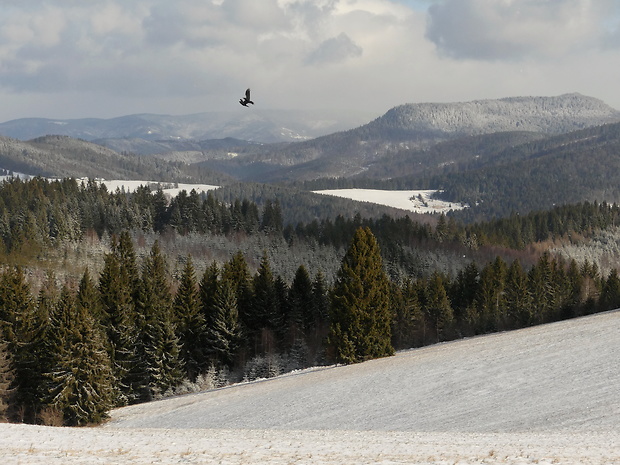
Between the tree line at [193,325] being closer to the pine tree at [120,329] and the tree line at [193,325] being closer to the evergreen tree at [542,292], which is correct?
the pine tree at [120,329]

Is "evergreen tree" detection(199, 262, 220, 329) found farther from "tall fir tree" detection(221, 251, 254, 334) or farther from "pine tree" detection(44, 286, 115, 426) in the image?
"pine tree" detection(44, 286, 115, 426)

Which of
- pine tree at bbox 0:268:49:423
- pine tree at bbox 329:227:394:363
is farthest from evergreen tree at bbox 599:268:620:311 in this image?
pine tree at bbox 0:268:49:423

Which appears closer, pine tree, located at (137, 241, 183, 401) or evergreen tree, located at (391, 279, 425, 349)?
pine tree, located at (137, 241, 183, 401)

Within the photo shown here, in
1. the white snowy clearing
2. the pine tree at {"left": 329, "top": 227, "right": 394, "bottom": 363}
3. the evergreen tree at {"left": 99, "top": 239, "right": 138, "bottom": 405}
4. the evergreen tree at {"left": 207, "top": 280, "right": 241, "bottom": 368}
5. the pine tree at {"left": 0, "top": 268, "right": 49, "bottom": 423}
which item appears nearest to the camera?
the white snowy clearing

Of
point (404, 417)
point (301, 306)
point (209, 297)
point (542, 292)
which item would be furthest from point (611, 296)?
point (404, 417)

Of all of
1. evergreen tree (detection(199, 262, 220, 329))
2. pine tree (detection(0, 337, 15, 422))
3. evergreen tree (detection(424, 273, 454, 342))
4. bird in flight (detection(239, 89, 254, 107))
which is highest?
bird in flight (detection(239, 89, 254, 107))

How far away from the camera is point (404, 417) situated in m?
30.9

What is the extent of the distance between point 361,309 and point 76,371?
20.3 metres

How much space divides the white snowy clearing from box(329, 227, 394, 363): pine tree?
209 cm

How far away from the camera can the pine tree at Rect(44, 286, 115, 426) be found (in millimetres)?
39062

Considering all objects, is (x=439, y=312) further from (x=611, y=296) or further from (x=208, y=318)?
(x=208, y=318)

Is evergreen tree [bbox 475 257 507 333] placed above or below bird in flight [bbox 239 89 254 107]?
below

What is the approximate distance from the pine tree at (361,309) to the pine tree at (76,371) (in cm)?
1700

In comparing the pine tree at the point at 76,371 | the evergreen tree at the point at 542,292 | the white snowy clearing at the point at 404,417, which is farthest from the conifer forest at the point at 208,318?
the white snowy clearing at the point at 404,417
